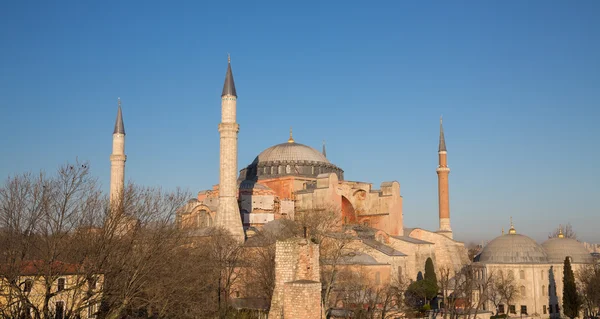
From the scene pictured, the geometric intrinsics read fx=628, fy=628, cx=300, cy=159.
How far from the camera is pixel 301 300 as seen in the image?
1199 cm

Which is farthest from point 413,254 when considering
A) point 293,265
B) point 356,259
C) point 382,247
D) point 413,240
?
point 293,265

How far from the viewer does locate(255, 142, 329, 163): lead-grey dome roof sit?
4256 cm

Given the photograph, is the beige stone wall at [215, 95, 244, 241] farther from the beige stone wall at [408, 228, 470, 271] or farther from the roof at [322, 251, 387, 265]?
the beige stone wall at [408, 228, 470, 271]

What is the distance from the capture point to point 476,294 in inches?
1305

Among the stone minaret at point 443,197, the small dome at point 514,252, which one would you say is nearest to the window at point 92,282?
the small dome at point 514,252

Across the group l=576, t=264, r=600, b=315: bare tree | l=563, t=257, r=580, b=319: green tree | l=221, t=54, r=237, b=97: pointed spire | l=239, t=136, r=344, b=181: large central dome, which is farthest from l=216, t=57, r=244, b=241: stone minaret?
l=576, t=264, r=600, b=315: bare tree

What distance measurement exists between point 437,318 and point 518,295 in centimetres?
989

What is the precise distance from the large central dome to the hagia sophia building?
0.07 metres

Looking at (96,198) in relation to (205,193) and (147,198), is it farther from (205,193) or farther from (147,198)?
(205,193)

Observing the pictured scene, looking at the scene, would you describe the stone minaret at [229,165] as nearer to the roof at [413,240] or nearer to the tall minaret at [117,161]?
the tall minaret at [117,161]

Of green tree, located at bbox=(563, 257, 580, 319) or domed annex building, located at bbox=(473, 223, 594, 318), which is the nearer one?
green tree, located at bbox=(563, 257, 580, 319)

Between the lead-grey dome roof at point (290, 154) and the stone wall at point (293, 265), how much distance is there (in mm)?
29375

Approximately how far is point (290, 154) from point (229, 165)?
11.4 m

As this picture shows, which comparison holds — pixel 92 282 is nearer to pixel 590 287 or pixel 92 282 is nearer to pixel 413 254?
pixel 413 254
